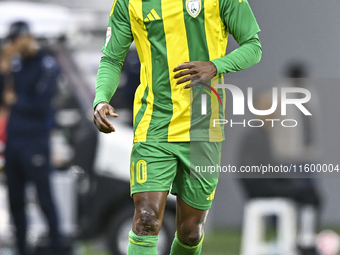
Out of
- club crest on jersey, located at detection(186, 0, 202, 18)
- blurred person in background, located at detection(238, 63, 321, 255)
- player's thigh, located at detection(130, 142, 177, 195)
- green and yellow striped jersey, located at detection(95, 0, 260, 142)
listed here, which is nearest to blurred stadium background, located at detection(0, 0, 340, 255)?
blurred person in background, located at detection(238, 63, 321, 255)

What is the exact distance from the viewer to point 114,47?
342 centimetres

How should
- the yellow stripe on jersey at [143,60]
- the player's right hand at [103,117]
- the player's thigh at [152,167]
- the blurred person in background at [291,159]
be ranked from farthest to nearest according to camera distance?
1. the blurred person in background at [291,159]
2. the yellow stripe on jersey at [143,60]
3. the player's thigh at [152,167]
4. the player's right hand at [103,117]

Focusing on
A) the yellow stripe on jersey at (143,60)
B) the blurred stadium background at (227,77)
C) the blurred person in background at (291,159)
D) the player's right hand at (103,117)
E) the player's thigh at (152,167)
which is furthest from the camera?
the blurred stadium background at (227,77)

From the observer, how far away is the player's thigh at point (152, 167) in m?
3.19

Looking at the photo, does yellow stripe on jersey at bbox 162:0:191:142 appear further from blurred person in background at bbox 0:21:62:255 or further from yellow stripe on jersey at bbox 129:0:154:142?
blurred person in background at bbox 0:21:62:255

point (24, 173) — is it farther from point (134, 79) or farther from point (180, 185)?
point (180, 185)

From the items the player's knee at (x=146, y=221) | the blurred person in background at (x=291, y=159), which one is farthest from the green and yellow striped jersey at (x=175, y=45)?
the blurred person in background at (x=291, y=159)

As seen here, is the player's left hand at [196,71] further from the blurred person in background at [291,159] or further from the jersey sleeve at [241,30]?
the blurred person in background at [291,159]

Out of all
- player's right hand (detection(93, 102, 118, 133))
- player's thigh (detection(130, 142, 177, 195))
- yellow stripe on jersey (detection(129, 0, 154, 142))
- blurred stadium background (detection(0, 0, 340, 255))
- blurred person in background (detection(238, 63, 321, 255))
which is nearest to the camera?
player's right hand (detection(93, 102, 118, 133))

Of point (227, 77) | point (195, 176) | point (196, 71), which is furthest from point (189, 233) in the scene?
point (227, 77)

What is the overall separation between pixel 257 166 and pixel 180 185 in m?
2.17

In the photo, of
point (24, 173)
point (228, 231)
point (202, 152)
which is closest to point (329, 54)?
point (228, 231)

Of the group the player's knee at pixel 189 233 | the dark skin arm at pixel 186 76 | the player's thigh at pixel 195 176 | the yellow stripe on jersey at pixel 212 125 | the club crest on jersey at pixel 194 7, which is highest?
the club crest on jersey at pixel 194 7

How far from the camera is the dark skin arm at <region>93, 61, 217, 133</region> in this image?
10.1ft
